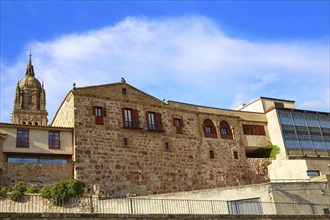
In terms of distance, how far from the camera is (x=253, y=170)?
3731 centimetres

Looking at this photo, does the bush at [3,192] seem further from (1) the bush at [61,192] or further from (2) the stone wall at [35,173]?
(2) the stone wall at [35,173]

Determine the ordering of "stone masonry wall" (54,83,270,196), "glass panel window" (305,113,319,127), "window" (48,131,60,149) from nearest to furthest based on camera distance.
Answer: "window" (48,131,60,149)
"stone masonry wall" (54,83,270,196)
"glass panel window" (305,113,319,127)

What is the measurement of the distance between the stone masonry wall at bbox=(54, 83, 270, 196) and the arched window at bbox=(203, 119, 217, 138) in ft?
1.59

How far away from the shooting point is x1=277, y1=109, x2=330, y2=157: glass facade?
3800 centimetres

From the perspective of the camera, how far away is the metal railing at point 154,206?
21.1 meters

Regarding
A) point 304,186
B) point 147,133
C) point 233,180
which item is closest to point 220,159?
point 233,180

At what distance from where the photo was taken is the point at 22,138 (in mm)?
27969

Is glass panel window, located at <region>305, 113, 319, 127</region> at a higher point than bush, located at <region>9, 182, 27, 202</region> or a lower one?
higher

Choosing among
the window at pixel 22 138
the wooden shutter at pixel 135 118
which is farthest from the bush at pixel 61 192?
the wooden shutter at pixel 135 118

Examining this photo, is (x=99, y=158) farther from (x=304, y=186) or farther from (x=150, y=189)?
(x=304, y=186)

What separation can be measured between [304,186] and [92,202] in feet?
45.5

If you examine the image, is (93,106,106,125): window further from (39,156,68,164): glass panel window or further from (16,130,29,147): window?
(16,130,29,147): window

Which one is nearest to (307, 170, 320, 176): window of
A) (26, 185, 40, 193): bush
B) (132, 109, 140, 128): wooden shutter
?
(132, 109, 140, 128): wooden shutter

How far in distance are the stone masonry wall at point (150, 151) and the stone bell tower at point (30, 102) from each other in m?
21.5
